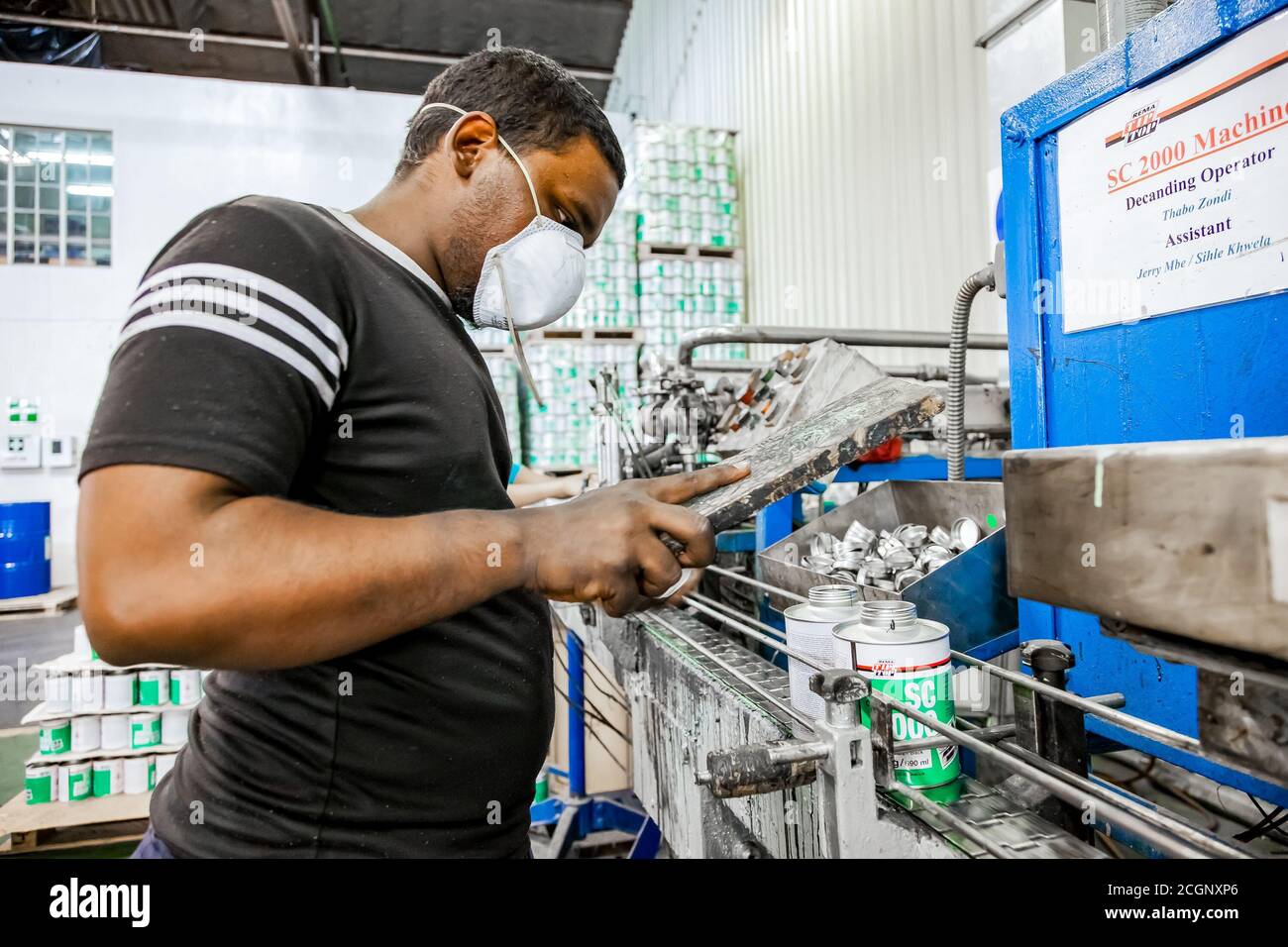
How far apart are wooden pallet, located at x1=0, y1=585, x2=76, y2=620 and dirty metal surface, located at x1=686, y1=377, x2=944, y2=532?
24.5 ft

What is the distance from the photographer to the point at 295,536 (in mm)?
681

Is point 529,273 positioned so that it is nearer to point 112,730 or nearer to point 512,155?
point 512,155

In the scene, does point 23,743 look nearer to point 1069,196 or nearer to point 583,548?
point 583,548

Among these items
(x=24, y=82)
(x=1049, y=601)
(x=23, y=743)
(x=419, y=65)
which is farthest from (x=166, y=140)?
(x=1049, y=601)

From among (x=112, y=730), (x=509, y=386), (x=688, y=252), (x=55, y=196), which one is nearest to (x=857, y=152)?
(x=688, y=252)

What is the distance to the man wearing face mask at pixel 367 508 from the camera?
65cm

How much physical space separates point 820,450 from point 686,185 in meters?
5.38

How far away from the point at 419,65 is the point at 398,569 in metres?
10.2

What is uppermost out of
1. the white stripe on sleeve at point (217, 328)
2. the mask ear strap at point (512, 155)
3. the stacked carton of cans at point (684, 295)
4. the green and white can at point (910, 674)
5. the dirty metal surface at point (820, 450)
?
the stacked carton of cans at point (684, 295)

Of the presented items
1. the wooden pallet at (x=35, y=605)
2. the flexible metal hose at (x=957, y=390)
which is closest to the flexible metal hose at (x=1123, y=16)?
the flexible metal hose at (x=957, y=390)

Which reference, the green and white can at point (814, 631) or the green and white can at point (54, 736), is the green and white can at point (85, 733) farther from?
the green and white can at point (814, 631)

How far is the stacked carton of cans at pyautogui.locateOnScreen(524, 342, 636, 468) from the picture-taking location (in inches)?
232

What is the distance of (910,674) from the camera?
3.05ft

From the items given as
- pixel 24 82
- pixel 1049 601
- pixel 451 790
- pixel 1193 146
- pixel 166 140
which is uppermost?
pixel 24 82
